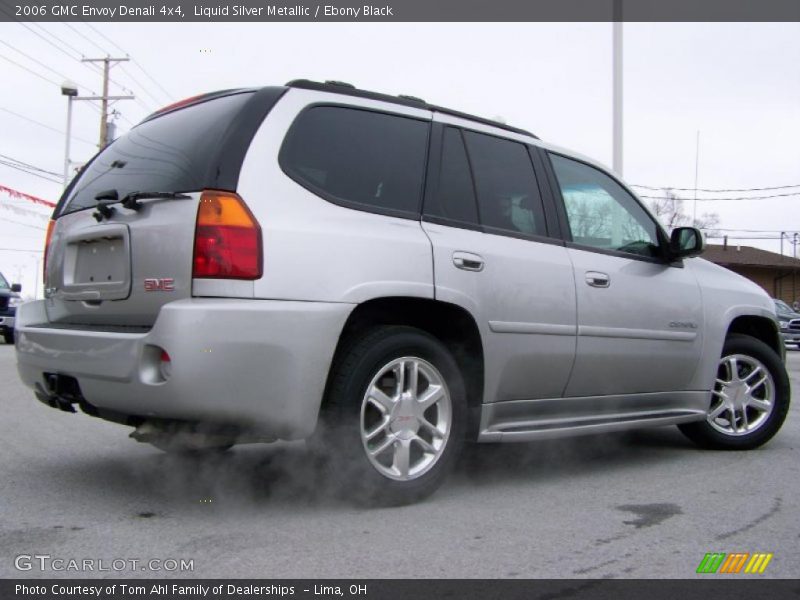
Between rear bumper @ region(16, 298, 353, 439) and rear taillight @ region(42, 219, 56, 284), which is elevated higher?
rear taillight @ region(42, 219, 56, 284)

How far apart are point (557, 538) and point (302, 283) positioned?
1425mm

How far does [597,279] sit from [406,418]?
Result: 1503 mm

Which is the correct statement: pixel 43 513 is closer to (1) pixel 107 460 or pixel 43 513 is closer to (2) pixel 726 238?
(1) pixel 107 460

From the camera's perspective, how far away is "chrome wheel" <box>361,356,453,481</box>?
3455 millimetres

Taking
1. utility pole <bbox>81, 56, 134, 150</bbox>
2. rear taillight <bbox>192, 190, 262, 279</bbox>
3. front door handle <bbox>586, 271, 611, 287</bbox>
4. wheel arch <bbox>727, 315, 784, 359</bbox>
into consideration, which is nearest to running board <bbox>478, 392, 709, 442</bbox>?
front door handle <bbox>586, 271, 611, 287</bbox>

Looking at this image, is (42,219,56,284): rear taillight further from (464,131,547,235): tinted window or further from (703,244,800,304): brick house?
(703,244,800,304): brick house

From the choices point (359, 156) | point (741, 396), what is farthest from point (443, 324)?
point (741, 396)

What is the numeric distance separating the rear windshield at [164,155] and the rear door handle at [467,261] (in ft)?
3.81

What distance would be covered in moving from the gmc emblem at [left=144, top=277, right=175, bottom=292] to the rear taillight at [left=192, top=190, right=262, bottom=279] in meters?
0.12

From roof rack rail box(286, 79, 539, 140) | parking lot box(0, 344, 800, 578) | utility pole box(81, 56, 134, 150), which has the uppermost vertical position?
utility pole box(81, 56, 134, 150)

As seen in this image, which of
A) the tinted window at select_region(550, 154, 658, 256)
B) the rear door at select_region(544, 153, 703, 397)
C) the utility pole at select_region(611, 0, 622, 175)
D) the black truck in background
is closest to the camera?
the rear door at select_region(544, 153, 703, 397)
